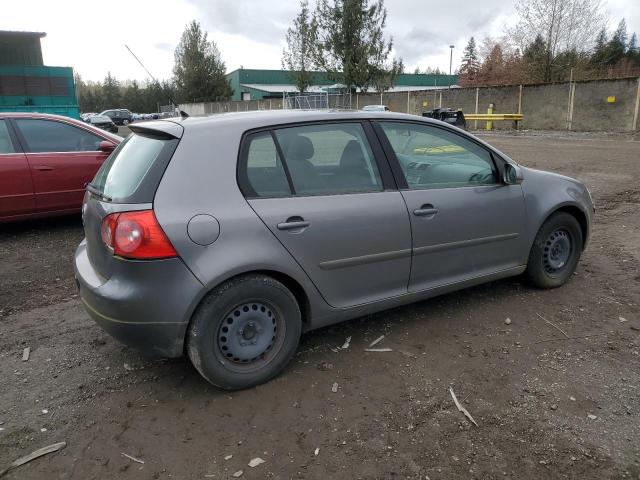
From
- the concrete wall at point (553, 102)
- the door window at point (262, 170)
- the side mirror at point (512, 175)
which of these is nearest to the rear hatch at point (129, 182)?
the door window at point (262, 170)

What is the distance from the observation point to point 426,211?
3561mm

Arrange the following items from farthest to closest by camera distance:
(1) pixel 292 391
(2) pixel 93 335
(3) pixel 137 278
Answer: (2) pixel 93 335
(1) pixel 292 391
(3) pixel 137 278

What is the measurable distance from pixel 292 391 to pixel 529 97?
27.4 m

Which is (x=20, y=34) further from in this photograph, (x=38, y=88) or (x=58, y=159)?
(x=58, y=159)

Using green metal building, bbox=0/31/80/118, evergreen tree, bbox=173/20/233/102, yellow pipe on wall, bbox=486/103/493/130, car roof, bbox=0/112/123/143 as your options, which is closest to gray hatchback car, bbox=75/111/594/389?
car roof, bbox=0/112/123/143

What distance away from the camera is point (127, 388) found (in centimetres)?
312

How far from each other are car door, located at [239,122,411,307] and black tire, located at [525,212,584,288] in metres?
1.44

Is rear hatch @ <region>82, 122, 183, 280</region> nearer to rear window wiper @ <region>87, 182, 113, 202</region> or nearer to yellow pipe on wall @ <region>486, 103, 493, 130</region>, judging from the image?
rear window wiper @ <region>87, 182, 113, 202</region>

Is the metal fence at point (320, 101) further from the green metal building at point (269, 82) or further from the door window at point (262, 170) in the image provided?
the door window at point (262, 170)

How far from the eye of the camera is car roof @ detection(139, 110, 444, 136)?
10.2 feet

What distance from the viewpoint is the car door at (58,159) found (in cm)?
628

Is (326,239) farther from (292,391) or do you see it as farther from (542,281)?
(542,281)

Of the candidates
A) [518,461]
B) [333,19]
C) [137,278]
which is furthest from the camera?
[333,19]

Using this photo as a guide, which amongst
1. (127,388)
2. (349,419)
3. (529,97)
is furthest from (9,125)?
(529,97)
